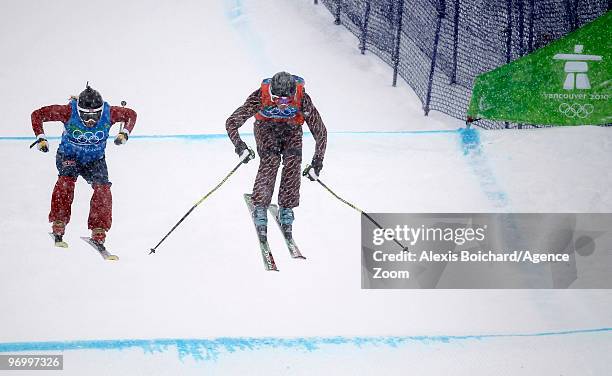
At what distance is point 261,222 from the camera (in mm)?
5727

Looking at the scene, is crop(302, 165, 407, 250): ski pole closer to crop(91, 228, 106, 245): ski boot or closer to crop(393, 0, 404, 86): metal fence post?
crop(91, 228, 106, 245): ski boot

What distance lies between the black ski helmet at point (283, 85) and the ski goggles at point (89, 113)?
1.05 m

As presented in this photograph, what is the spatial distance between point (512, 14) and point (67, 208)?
3864 mm

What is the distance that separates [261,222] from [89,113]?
1.22 m

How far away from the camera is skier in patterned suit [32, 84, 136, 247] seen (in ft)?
18.3

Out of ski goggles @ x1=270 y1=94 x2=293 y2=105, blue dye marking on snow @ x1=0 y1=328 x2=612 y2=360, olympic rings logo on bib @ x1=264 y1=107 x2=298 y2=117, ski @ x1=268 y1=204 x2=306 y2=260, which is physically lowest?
blue dye marking on snow @ x1=0 y1=328 x2=612 y2=360

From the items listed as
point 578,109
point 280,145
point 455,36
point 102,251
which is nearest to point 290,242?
point 280,145

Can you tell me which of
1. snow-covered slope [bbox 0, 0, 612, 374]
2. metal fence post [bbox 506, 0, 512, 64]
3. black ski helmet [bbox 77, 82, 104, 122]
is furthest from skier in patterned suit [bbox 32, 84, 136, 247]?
metal fence post [bbox 506, 0, 512, 64]

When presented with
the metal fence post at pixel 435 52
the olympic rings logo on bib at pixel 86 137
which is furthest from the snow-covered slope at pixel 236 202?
the olympic rings logo on bib at pixel 86 137

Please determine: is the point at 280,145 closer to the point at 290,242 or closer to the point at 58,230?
the point at 290,242

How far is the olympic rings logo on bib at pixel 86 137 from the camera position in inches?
221

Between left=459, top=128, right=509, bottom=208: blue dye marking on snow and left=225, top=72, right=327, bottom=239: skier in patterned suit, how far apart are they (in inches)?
48.5

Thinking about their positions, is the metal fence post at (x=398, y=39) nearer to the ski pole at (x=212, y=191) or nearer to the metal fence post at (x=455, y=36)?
the metal fence post at (x=455, y=36)

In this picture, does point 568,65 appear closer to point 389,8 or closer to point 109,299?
point 389,8
